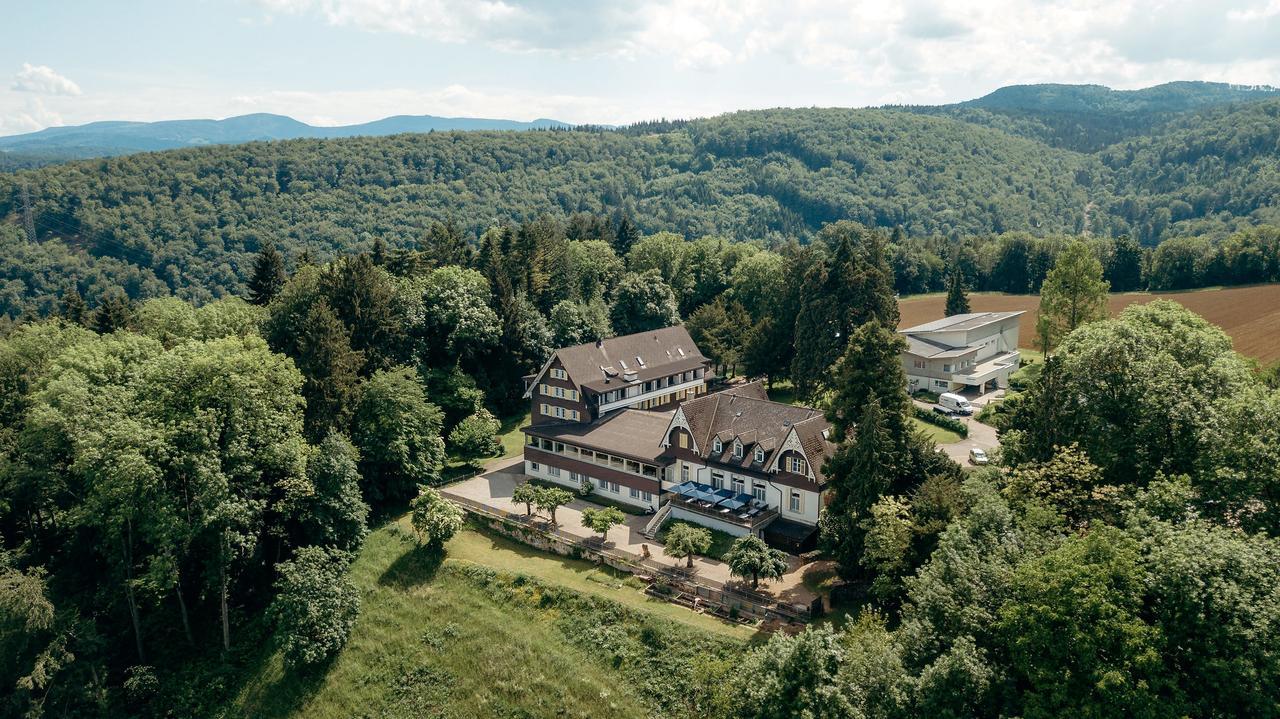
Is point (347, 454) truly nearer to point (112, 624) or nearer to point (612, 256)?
point (112, 624)

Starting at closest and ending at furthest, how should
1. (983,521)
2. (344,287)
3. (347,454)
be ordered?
(983,521), (347,454), (344,287)

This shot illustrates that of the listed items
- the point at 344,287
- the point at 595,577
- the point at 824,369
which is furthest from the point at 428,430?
the point at 824,369

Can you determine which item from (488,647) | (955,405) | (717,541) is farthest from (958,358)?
(488,647)

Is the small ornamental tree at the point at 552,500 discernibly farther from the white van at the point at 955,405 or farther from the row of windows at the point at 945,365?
the row of windows at the point at 945,365

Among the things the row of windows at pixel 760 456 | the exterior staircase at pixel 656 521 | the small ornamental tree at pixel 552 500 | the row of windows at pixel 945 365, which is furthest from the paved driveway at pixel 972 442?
the small ornamental tree at pixel 552 500

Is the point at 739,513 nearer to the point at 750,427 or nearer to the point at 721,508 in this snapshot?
the point at 721,508
